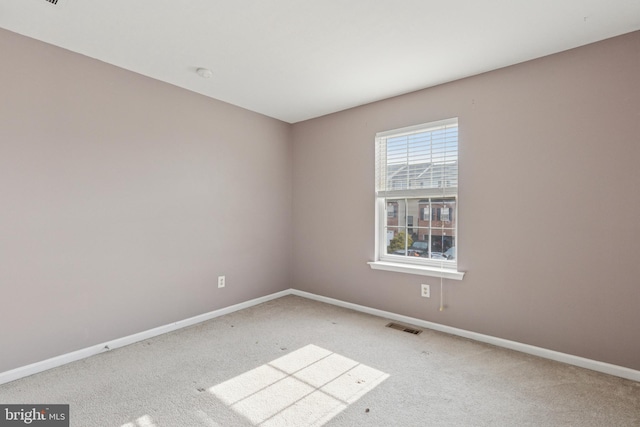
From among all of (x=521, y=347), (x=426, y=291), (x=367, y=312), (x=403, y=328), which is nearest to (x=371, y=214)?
(x=426, y=291)

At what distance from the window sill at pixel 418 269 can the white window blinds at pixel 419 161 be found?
2.42ft

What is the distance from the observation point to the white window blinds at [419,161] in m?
3.08

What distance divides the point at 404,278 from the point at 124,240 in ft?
8.91

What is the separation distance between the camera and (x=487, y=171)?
9.27ft

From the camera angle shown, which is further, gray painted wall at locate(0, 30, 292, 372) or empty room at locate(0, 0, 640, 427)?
gray painted wall at locate(0, 30, 292, 372)

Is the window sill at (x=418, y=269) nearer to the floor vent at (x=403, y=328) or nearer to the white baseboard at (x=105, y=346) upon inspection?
the floor vent at (x=403, y=328)

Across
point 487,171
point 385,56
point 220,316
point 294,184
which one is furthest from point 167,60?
point 487,171

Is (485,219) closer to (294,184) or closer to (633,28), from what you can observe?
(633,28)

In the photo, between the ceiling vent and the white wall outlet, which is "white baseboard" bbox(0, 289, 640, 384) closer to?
the white wall outlet

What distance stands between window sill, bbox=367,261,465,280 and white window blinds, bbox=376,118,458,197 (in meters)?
0.74

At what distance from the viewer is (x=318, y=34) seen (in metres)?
2.26

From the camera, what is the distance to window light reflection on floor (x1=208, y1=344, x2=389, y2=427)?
6.08ft

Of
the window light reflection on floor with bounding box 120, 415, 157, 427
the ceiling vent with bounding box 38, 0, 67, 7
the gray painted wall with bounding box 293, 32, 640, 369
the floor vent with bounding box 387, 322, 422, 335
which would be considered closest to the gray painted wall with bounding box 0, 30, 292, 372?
the ceiling vent with bounding box 38, 0, 67, 7

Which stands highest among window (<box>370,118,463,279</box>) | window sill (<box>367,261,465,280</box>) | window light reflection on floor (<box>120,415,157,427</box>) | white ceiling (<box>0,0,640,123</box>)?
white ceiling (<box>0,0,640,123</box>)
